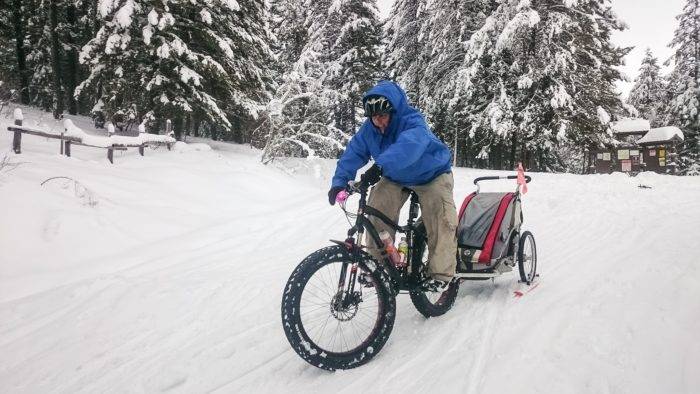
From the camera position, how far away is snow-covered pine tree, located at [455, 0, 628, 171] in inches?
661

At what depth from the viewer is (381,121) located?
11.2 ft

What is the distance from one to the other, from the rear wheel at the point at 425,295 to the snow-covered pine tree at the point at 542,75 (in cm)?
1503

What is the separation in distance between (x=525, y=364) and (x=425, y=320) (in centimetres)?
112

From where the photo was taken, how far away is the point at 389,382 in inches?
103

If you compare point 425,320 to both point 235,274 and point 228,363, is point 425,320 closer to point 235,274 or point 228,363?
point 228,363

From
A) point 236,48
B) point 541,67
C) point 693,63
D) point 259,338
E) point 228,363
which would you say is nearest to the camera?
point 228,363

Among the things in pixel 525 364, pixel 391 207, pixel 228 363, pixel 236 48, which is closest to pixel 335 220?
pixel 391 207

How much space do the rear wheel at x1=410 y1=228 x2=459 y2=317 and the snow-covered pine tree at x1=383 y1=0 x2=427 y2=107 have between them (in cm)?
2030

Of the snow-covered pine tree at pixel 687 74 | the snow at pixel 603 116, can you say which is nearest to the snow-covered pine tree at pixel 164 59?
the snow at pixel 603 116

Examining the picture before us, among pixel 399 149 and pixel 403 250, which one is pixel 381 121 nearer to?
pixel 399 149

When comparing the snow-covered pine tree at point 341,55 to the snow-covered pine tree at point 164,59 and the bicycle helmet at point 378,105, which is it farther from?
the bicycle helmet at point 378,105

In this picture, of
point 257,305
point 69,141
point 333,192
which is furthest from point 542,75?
point 69,141

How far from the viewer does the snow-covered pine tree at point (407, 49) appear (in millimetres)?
24141

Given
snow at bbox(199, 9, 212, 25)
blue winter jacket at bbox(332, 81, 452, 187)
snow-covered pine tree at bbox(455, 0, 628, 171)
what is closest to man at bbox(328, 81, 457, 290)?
blue winter jacket at bbox(332, 81, 452, 187)
